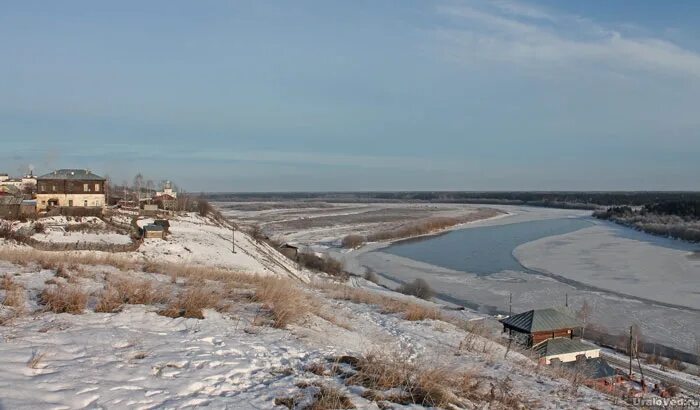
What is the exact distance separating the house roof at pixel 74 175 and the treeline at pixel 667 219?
215ft

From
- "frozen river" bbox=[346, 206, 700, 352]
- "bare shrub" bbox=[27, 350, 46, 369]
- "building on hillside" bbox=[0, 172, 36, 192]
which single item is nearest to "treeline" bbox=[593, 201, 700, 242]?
"frozen river" bbox=[346, 206, 700, 352]

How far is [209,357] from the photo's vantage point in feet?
15.9

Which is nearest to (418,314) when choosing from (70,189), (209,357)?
(209,357)

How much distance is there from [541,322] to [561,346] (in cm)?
94

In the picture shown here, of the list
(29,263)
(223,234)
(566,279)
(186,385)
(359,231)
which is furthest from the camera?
(359,231)

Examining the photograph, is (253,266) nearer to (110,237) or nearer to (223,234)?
(110,237)

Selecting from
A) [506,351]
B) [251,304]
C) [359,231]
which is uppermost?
[251,304]

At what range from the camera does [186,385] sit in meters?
4.08

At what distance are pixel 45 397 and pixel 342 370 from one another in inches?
102

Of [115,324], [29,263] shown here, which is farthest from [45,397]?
[29,263]

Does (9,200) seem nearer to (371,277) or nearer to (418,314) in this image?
(371,277)

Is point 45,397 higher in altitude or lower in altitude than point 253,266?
higher

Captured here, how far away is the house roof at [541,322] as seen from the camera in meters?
15.6

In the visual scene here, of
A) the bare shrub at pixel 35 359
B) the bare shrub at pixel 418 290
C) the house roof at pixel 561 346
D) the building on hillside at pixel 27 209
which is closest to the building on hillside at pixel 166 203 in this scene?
the building on hillside at pixel 27 209
